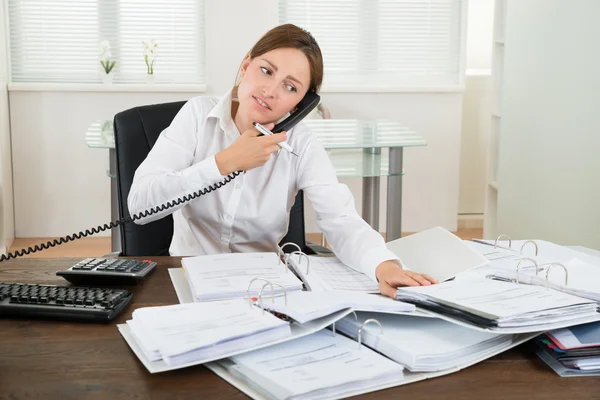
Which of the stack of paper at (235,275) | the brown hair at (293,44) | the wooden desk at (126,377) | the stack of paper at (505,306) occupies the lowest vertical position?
the wooden desk at (126,377)

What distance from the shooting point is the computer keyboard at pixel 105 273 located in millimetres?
1361

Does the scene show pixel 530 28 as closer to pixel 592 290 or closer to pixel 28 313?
pixel 592 290

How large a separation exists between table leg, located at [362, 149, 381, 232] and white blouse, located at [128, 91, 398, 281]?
1.50 m

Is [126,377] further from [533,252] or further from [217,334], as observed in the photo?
[533,252]

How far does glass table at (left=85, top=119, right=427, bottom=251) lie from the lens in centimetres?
297

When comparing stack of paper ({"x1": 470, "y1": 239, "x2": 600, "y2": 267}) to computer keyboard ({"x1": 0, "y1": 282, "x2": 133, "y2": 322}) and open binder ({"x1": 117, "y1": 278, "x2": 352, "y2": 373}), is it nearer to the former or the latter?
open binder ({"x1": 117, "y1": 278, "x2": 352, "y2": 373})

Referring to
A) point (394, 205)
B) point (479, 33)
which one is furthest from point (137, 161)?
point (479, 33)

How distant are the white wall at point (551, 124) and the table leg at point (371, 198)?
72cm

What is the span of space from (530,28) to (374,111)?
1.36 metres

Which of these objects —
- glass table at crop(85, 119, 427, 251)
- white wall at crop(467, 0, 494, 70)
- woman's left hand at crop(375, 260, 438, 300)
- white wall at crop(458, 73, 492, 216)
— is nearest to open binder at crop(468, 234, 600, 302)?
woman's left hand at crop(375, 260, 438, 300)

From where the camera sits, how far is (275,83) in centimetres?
175

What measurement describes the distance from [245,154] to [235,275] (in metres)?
0.35

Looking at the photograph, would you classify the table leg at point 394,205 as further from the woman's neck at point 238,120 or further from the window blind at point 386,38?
the window blind at point 386,38

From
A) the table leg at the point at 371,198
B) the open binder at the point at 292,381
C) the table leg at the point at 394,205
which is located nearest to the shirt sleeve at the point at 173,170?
the open binder at the point at 292,381
